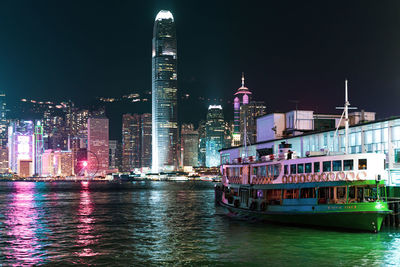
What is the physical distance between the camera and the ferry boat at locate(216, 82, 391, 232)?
3991 cm

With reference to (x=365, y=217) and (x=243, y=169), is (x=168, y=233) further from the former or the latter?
(x=365, y=217)

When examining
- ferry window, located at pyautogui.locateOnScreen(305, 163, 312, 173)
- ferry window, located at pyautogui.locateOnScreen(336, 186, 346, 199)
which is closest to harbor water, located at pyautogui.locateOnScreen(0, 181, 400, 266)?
ferry window, located at pyautogui.locateOnScreen(336, 186, 346, 199)

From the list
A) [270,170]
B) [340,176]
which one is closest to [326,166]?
[340,176]

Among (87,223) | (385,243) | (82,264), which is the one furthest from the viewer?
(87,223)

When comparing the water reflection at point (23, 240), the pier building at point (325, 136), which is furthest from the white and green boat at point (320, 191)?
the water reflection at point (23, 240)

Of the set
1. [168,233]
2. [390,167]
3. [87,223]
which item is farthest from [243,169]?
[87,223]

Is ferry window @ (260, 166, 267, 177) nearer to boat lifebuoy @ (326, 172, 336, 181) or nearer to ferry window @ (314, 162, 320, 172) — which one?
ferry window @ (314, 162, 320, 172)

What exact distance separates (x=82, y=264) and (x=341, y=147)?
1454 inches

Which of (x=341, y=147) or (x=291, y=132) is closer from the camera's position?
(x=341, y=147)

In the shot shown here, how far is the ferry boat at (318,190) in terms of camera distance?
3991 centimetres

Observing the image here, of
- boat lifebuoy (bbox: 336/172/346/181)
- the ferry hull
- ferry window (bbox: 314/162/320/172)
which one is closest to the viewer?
the ferry hull

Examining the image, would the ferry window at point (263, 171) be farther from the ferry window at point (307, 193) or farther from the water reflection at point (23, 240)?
the water reflection at point (23, 240)

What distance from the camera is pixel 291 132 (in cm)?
8175

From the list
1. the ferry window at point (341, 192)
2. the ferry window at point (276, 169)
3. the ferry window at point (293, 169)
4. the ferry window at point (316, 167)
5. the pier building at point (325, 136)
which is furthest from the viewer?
the pier building at point (325, 136)
